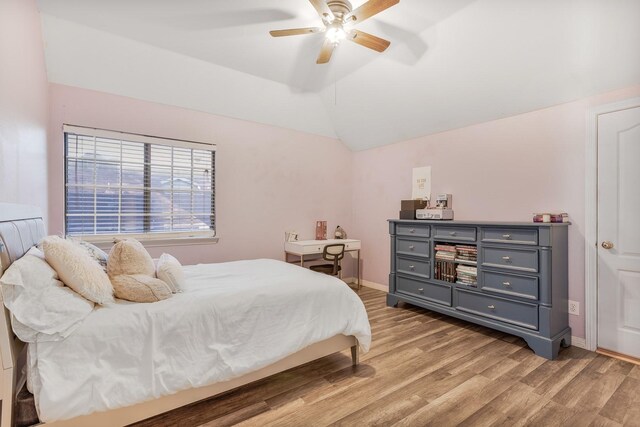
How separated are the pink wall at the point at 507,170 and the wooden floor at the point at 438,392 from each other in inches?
30.2

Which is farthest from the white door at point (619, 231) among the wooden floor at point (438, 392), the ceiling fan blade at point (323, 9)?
the ceiling fan blade at point (323, 9)

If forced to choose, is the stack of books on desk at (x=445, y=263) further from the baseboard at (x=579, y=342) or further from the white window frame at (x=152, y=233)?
the white window frame at (x=152, y=233)

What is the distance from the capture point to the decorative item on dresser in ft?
8.50

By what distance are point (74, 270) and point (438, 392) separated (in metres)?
2.33

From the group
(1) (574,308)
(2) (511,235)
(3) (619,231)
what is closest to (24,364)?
(2) (511,235)

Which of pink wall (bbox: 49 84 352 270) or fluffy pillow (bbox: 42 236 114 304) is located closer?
fluffy pillow (bbox: 42 236 114 304)

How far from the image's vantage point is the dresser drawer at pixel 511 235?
2.66m

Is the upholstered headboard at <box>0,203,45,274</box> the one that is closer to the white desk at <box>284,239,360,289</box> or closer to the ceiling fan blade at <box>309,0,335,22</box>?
the ceiling fan blade at <box>309,0,335,22</box>

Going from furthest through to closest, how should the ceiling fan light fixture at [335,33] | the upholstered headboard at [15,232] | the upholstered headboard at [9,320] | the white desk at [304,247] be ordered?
the white desk at [304,247] < the ceiling fan light fixture at [335,33] < the upholstered headboard at [15,232] < the upholstered headboard at [9,320]

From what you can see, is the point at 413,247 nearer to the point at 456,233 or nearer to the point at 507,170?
the point at 456,233

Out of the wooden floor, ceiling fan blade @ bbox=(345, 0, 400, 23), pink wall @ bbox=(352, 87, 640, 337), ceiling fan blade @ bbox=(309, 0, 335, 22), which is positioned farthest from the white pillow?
pink wall @ bbox=(352, 87, 640, 337)

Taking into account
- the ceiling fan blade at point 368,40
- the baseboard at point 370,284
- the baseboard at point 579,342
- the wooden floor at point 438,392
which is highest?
the ceiling fan blade at point 368,40

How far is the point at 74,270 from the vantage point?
5.01ft

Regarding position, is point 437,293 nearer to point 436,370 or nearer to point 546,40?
point 436,370
